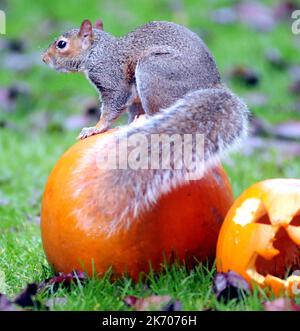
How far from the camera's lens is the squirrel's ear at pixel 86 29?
11.0 feet

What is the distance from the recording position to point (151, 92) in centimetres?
312

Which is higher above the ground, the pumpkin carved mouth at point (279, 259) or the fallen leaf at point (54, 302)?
the pumpkin carved mouth at point (279, 259)

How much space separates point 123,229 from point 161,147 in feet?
1.08

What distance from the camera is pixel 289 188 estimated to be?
2697 millimetres

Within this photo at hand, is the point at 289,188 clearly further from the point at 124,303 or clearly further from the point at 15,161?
the point at 15,161

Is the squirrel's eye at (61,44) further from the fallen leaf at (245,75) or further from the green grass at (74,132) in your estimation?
the fallen leaf at (245,75)

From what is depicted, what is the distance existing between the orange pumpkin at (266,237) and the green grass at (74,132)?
99 millimetres

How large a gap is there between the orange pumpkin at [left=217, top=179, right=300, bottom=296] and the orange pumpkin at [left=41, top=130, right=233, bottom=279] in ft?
0.39

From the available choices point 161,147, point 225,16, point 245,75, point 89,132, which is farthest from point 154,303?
point 225,16
